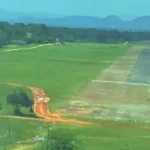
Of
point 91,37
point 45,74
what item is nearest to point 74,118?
point 45,74

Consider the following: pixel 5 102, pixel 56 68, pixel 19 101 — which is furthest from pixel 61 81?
pixel 19 101

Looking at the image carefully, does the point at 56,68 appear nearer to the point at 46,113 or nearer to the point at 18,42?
the point at 46,113

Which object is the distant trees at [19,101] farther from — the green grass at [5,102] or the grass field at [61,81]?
the grass field at [61,81]

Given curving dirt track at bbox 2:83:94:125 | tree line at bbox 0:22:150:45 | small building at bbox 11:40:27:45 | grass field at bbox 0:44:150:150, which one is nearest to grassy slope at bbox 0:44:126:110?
grass field at bbox 0:44:150:150

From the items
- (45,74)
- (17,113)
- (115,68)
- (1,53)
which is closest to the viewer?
(17,113)

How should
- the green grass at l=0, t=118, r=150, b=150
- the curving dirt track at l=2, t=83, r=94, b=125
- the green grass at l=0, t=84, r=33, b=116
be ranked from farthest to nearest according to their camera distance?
the green grass at l=0, t=84, r=33, b=116, the curving dirt track at l=2, t=83, r=94, b=125, the green grass at l=0, t=118, r=150, b=150

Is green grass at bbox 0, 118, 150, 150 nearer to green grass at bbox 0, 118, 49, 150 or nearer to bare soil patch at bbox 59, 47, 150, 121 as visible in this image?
green grass at bbox 0, 118, 49, 150

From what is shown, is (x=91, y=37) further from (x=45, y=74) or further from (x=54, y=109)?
(x=54, y=109)
